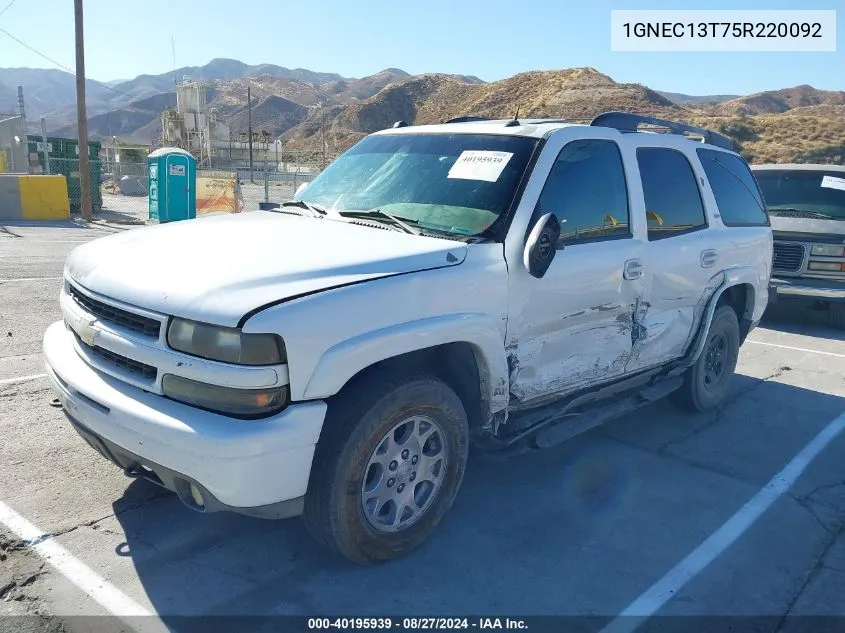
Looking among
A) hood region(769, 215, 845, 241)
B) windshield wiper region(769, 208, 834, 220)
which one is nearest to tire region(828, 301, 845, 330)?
hood region(769, 215, 845, 241)

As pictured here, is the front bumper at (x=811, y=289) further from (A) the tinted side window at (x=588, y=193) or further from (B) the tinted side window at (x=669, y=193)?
(A) the tinted side window at (x=588, y=193)

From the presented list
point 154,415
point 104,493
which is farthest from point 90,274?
point 104,493

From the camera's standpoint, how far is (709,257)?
202 inches

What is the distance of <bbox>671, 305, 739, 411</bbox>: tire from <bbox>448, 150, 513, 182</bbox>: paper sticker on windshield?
8.26 feet

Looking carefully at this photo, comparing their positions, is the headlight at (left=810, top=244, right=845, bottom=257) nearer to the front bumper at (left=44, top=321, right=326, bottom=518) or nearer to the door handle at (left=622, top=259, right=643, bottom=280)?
the door handle at (left=622, top=259, right=643, bottom=280)

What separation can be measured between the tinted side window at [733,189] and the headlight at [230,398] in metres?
3.97

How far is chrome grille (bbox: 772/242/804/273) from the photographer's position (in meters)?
8.96

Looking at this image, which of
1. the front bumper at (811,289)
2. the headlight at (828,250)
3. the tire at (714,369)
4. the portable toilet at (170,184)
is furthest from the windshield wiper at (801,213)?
the portable toilet at (170,184)

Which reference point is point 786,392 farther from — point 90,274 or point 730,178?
point 90,274

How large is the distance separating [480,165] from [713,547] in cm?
231

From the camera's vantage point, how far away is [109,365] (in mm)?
3111

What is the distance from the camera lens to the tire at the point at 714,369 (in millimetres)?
5473

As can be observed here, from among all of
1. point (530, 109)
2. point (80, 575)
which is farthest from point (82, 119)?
point (530, 109)

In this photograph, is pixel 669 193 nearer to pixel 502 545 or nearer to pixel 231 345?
pixel 502 545
